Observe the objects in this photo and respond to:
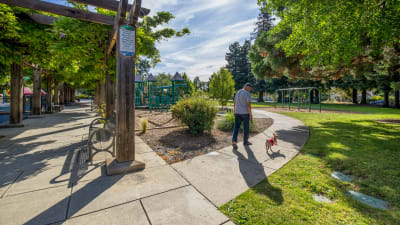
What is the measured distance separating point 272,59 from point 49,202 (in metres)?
11.3

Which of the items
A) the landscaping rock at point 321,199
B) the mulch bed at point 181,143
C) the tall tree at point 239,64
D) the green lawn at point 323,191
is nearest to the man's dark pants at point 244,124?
the mulch bed at point 181,143

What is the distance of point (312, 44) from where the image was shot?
18.2 ft

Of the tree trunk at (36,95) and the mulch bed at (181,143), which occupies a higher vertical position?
the tree trunk at (36,95)

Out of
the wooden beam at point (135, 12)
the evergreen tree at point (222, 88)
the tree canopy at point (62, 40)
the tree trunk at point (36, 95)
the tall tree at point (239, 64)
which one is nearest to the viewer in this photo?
the wooden beam at point (135, 12)

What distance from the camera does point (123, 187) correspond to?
2.67 m

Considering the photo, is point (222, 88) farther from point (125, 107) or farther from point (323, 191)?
point (323, 191)

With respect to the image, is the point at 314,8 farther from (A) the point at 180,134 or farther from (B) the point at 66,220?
(B) the point at 66,220

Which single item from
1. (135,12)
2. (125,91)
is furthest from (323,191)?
(135,12)

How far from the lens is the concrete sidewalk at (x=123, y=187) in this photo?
203cm

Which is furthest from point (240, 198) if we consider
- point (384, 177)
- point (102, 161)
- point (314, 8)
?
point (314, 8)

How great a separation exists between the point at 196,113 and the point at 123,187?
12.0 feet

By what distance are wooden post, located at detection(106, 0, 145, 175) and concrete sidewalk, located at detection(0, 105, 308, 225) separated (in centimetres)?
29

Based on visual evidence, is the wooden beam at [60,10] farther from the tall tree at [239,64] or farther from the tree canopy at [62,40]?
the tall tree at [239,64]

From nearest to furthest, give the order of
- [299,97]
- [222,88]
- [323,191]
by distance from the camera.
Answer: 1. [323,191]
2. [222,88]
3. [299,97]
